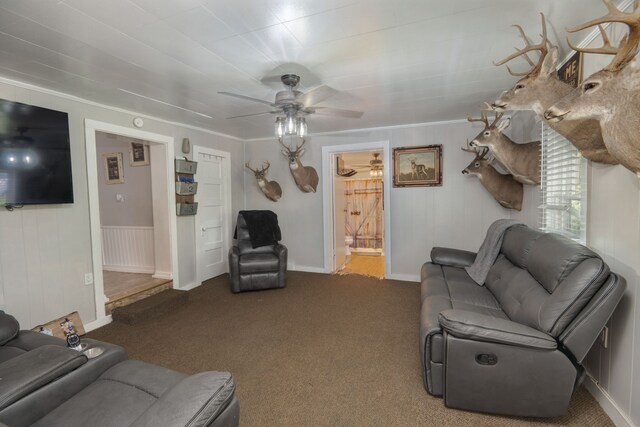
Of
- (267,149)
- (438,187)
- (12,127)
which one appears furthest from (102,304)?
(438,187)

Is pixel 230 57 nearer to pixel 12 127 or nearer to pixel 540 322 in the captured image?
pixel 12 127

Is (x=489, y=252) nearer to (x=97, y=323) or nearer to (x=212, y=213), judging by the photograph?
(x=212, y=213)

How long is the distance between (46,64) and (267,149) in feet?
10.4

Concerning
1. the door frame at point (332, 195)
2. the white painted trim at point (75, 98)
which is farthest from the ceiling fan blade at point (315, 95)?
the white painted trim at point (75, 98)

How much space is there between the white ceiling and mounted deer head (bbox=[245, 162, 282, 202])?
191 centimetres

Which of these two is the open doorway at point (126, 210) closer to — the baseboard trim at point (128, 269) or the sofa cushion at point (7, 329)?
the baseboard trim at point (128, 269)

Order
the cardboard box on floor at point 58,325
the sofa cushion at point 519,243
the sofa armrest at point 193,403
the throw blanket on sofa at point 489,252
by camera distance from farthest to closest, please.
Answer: the throw blanket on sofa at point 489,252 → the cardboard box on floor at point 58,325 → the sofa cushion at point 519,243 → the sofa armrest at point 193,403

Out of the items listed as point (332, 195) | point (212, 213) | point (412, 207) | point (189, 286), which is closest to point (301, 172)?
point (332, 195)

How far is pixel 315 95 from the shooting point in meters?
2.55

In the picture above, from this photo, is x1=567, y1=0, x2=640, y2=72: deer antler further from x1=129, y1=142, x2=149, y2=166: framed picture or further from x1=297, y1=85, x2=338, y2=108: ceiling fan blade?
x1=129, y1=142, x2=149, y2=166: framed picture

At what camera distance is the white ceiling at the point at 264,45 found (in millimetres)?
1557

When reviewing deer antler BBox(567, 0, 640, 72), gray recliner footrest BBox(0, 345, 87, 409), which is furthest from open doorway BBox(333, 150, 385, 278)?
gray recliner footrest BBox(0, 345, 87, 409)

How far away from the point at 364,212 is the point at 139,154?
207 inches

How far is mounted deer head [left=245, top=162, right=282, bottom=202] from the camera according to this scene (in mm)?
4871
